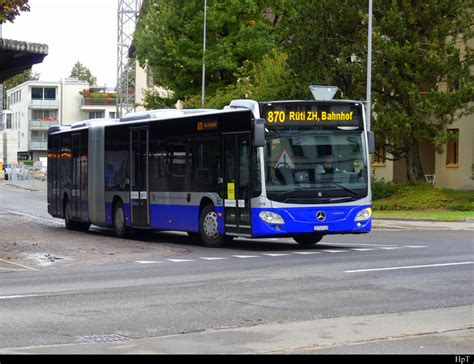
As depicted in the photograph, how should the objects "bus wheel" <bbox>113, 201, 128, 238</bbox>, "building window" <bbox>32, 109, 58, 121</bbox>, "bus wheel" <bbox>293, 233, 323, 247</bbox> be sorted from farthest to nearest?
"building window" <bbox>32, 109, 58, 121</bbox> → "bus wheel" <bbox>113, 201, 128, 238</bbox> → "bus wheel" <bbox>293, 233, 323, 247</bbox>

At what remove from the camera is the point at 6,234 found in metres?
28.2

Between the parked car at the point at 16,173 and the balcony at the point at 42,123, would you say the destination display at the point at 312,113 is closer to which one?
the parked car at the point at 16,173

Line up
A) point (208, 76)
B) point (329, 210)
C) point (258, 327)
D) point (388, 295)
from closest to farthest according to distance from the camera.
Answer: point (258, 327) → point (388, 295) → point (329, 210) → point (208, 76)

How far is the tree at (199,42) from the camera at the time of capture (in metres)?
55.5

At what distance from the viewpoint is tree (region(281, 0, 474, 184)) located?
136 ft

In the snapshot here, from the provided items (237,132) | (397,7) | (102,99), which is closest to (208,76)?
(397,7)

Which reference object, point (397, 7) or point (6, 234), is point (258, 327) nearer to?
point (6, 234)

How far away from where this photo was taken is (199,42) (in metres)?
57.2

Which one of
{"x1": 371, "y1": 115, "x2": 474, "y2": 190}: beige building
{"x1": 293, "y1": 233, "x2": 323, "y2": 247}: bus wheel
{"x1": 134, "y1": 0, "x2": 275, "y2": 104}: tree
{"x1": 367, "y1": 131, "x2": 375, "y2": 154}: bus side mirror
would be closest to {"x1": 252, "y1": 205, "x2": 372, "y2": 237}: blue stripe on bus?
{"x1": 367, "y1": 131, "x2": 375, "y2": 154}: bus side mirror

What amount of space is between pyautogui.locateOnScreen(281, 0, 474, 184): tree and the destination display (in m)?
19.0

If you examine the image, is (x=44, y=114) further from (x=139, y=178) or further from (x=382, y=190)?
(x=139, y=178)

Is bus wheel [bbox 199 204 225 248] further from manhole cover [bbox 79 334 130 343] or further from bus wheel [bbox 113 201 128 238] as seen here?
manhole cover [bbox 79 334 130 343]

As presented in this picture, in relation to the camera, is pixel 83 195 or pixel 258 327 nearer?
pixel 258 327
